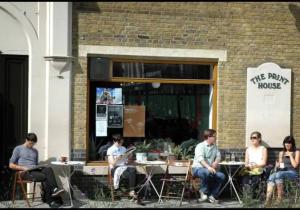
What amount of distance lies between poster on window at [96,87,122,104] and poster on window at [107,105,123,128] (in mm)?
119

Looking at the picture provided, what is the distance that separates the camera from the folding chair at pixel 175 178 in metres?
10.7

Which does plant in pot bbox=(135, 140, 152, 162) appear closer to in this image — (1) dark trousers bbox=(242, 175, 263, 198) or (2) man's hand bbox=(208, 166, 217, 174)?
(2) man's hand bbox=(208, 166, 217, 174)

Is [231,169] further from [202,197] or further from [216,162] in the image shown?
[202,197]

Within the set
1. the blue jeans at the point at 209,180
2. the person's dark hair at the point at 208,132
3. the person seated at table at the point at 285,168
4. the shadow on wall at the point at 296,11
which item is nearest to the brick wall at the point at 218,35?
the shadow on wall at the point at 296,11

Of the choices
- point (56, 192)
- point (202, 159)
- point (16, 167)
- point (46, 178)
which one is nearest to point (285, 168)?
point (202, 159)

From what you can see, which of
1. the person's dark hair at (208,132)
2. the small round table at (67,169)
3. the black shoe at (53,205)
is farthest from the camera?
the person's dark hair at (208,132)

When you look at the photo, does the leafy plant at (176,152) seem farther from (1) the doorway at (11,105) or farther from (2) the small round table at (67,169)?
(1) the doorway at (11,105)

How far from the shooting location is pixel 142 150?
11398mm

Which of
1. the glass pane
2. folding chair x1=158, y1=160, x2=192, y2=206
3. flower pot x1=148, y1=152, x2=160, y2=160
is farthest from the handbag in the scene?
the glass pane

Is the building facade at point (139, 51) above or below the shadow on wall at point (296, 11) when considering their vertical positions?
below

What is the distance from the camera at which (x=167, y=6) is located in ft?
37.1

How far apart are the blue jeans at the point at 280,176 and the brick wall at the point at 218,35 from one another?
1227mm

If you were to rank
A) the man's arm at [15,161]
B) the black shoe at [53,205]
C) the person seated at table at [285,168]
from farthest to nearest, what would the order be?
the person seated at table at [285,168]
the man's arm at [15,161]
the black shoe at [53,205]

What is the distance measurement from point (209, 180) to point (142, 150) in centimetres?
153
